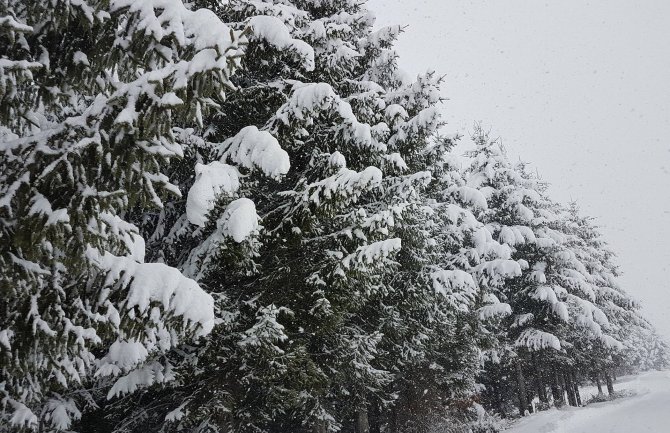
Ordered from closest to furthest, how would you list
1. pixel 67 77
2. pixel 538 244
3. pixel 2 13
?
pixel 2 13
pixel 67 77
pixel 538 244

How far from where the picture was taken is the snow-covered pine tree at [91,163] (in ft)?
9.06

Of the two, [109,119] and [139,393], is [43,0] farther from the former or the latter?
[139,393]

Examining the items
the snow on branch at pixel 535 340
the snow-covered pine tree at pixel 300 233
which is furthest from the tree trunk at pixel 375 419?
the snow on branch at pixel 535 340

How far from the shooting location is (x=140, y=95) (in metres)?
2.73

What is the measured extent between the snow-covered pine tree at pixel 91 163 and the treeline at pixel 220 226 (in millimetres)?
15

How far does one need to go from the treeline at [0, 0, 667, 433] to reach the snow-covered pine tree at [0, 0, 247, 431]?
0.6 inches

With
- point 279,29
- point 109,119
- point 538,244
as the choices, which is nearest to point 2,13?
point 109,119

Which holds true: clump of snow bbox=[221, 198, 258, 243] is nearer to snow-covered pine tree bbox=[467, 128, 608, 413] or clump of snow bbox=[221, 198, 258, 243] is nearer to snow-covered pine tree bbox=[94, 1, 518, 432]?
snow-covered pine tree bbox=[94, 1, 518, 432]

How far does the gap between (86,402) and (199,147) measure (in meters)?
4.49

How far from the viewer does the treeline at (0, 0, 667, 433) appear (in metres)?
2.89

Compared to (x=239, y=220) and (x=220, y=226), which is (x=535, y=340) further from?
(x=239, y=220)

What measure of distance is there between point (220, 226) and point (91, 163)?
281 cm

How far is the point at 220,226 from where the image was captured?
5.71 m

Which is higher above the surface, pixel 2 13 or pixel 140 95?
pixel 2 13
